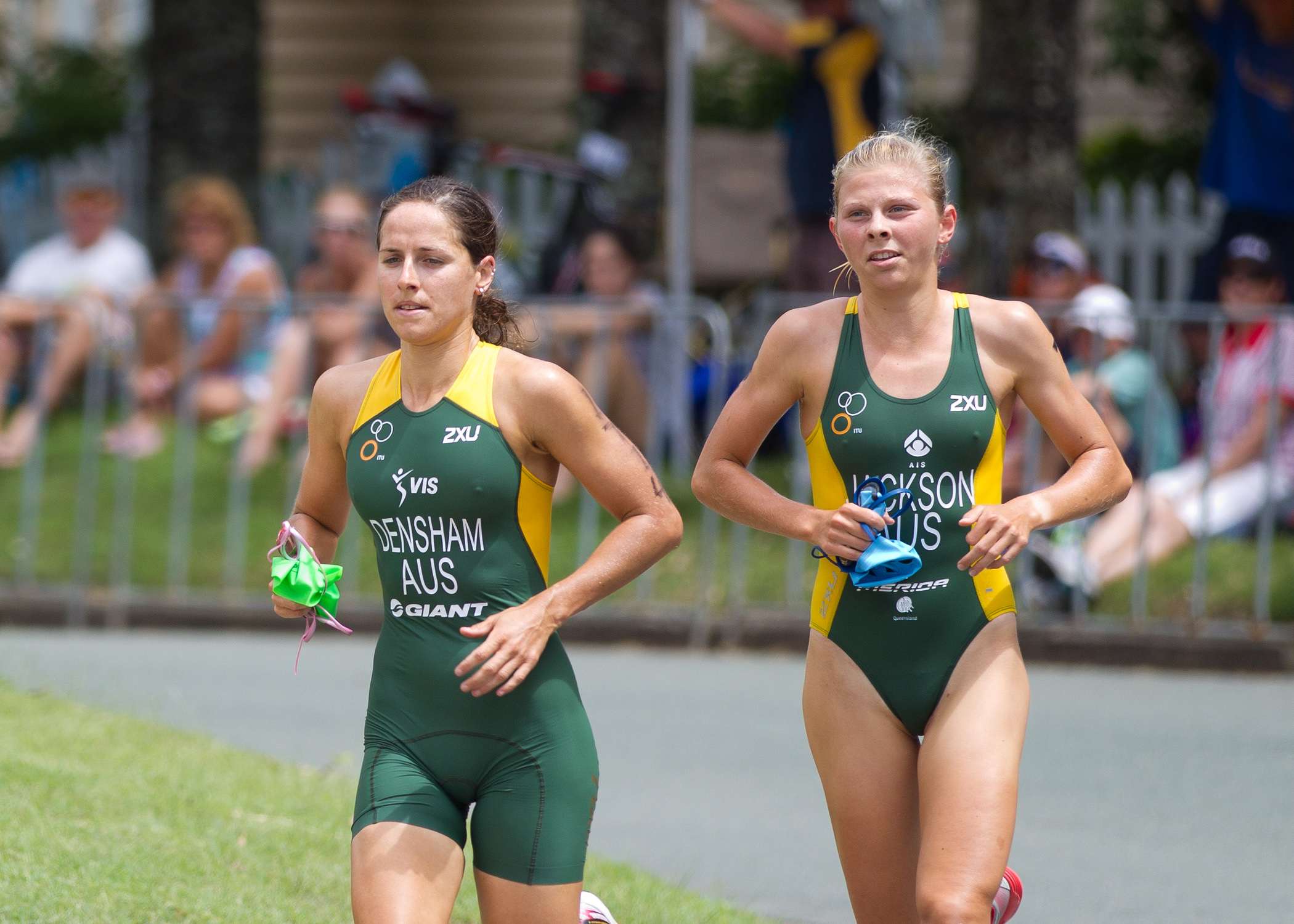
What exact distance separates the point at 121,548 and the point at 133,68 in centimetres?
1303

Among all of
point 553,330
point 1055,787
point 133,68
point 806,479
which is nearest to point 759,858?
point 1055,787

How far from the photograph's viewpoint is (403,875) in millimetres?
3736

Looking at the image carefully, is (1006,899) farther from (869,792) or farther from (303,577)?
(303,577)

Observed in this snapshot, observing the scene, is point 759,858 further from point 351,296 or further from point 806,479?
point 351,296

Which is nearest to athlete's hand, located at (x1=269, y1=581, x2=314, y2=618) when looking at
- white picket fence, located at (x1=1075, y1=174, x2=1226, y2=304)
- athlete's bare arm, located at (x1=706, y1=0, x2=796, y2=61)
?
athlete's bare arm, located at (x1=706, y1=0, x2=796, y2=61)

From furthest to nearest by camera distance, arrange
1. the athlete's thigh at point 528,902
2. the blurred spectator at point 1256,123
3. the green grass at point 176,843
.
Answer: the blurred spectator at point 1256,123, the green grass at point 176,843, the athlete's thigh at point 528,902

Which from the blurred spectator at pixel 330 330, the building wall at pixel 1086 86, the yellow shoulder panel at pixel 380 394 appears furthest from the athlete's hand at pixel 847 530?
the building wall at pixel 1086 86

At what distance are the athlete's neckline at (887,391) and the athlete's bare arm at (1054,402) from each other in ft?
0.18

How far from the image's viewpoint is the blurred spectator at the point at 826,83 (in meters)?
12.0

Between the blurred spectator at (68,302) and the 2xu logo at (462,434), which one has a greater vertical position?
the blurred spectator at (68,302)

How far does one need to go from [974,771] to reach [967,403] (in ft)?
2.61

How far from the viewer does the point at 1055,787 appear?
690cm

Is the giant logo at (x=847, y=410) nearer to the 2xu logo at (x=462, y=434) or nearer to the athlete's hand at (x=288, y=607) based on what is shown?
the 2xu logo at (x=462, y=434)

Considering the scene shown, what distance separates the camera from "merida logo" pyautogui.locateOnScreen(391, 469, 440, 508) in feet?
12.9
